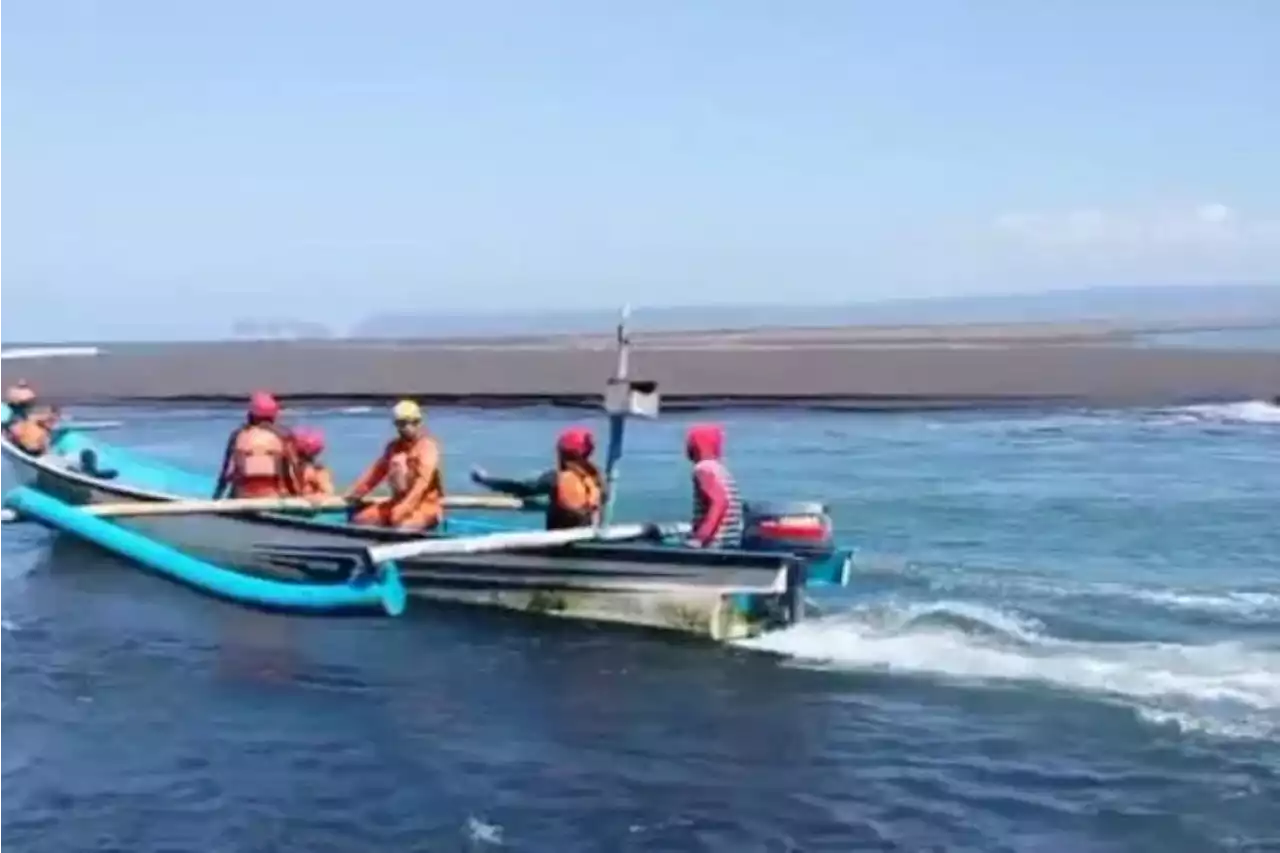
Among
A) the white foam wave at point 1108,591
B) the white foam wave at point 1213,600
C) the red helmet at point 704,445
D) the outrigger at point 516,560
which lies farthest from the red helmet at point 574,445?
the white foam wave at point 1213,600

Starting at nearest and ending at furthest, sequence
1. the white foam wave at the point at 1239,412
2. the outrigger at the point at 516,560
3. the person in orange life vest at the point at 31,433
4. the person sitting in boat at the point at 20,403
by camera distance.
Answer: the outrigger at the point at 516,560 → the person in orange life vest at the point at 31,433 → the person sitting in boat at the point at 20,403 → the white foam wave at the point at 1239,412

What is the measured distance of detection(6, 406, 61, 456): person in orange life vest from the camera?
23.4m

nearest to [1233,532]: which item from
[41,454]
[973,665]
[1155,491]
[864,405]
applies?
[1155,491]

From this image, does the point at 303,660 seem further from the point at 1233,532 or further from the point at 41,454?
the point at 1233,532

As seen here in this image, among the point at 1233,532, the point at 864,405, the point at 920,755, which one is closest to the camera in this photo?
the point at 920,755

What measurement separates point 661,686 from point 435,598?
3909 mm

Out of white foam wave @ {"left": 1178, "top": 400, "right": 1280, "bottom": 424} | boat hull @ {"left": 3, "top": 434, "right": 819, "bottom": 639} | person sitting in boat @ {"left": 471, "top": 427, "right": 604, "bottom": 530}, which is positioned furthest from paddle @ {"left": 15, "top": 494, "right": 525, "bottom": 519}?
white foam wave @ {"left": 1178, "top": 400, "right": 1280, "bottom": 424}

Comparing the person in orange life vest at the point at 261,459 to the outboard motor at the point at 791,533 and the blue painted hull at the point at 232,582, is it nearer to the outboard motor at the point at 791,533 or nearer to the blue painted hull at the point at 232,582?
the blue painted hull at the point at 232,582

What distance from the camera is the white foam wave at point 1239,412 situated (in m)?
35.8

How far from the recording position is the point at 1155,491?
24.9 meters

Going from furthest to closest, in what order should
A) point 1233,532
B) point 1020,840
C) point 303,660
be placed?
1. point 1233,532
2. point 303,660
3. point 1020,840

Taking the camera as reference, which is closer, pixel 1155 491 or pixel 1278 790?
pixel 1278 790

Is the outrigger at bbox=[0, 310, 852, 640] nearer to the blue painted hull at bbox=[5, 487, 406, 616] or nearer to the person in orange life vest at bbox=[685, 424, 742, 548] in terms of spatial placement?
the blue painted hull at bbox=[5, 487, 406, 616]

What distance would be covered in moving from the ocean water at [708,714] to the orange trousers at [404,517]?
969 millimetres
